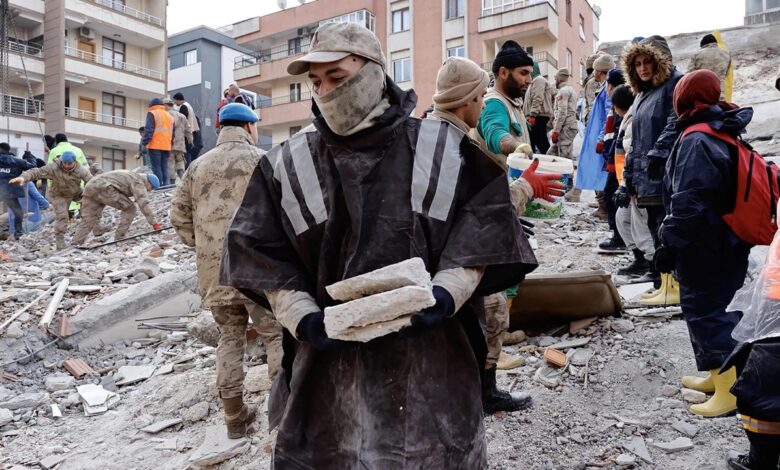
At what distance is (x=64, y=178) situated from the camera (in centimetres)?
1105

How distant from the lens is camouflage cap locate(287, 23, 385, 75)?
1883mm

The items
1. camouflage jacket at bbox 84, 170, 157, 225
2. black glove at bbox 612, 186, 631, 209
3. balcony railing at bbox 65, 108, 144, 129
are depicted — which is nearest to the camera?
black glove at bbox 612, 186, 631, 209

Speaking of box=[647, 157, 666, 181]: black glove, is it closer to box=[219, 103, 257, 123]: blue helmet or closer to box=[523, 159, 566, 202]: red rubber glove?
box=[523, 159, 566, 202]: red rubber glove

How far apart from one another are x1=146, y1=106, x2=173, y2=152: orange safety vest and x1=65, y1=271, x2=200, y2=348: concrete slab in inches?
257

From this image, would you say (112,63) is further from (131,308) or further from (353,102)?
(353,102)

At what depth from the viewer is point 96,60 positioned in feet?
102

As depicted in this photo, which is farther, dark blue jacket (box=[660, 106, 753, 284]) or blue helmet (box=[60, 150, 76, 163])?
blue helmet (box=[60, 150, 76, 163])

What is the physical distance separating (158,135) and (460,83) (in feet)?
37.0

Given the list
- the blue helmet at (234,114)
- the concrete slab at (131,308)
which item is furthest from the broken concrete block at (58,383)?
the blue helmet at (234,114)

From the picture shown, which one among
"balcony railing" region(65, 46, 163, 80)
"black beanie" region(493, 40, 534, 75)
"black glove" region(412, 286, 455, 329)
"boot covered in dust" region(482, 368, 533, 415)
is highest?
"balcony railing" region(65, 46, 163, 80)

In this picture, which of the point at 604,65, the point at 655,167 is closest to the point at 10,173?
the point at 604,65

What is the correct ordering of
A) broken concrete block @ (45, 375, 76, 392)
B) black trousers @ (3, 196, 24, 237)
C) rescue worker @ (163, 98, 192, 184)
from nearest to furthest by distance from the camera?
broken concrete block @ (45, 375, 76, 392)
black trousers @ (3, 196, 24, 237)
rescue worker @ (163, 98, 192, 184)

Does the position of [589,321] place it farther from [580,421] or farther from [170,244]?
[170,244]

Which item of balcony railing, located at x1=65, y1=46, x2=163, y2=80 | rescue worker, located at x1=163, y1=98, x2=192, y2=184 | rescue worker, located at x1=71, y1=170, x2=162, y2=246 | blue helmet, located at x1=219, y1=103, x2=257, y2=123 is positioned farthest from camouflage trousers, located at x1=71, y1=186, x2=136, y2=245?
balcony railing, located at x1=65, y1=46, x2=163, y2=80
